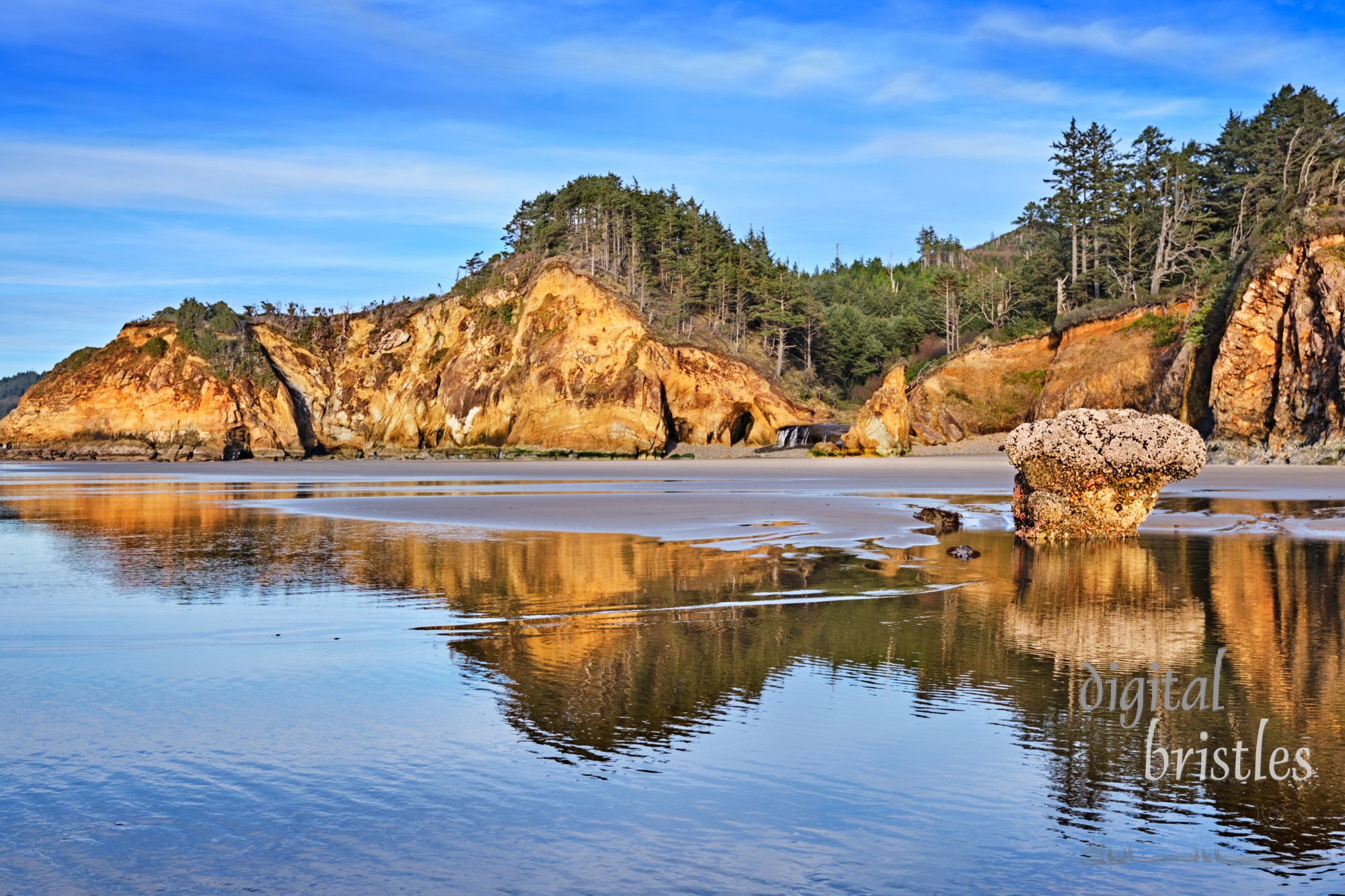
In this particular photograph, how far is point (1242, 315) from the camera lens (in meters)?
36.7

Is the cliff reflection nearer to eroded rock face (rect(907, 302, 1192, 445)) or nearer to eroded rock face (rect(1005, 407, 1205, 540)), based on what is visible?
eroded rock face (rect(1005, 407, 1205, 540))

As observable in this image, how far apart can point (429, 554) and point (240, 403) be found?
68.8 m

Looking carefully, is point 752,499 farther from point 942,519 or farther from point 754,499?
point 942,519

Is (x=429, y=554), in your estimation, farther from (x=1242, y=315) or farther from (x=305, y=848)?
(x=1242, y=315)

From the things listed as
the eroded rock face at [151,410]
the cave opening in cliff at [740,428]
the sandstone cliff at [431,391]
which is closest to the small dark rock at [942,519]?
the sandstone cliff at [431,391]

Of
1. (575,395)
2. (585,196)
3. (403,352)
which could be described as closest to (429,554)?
(575,395)

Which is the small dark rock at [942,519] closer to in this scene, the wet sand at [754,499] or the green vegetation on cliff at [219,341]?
the wet sand at [754,499]

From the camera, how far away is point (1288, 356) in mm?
34562

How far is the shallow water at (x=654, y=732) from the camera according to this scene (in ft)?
11.5

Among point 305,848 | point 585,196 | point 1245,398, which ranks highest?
point 585,196

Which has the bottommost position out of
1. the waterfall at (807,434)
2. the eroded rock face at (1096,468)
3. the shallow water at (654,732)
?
the shallow water at (654,732)

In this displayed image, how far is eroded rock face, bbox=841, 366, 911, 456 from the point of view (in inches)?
1945

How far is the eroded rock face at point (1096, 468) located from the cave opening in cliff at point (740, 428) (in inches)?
1866

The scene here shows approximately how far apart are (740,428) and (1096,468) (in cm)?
4928
